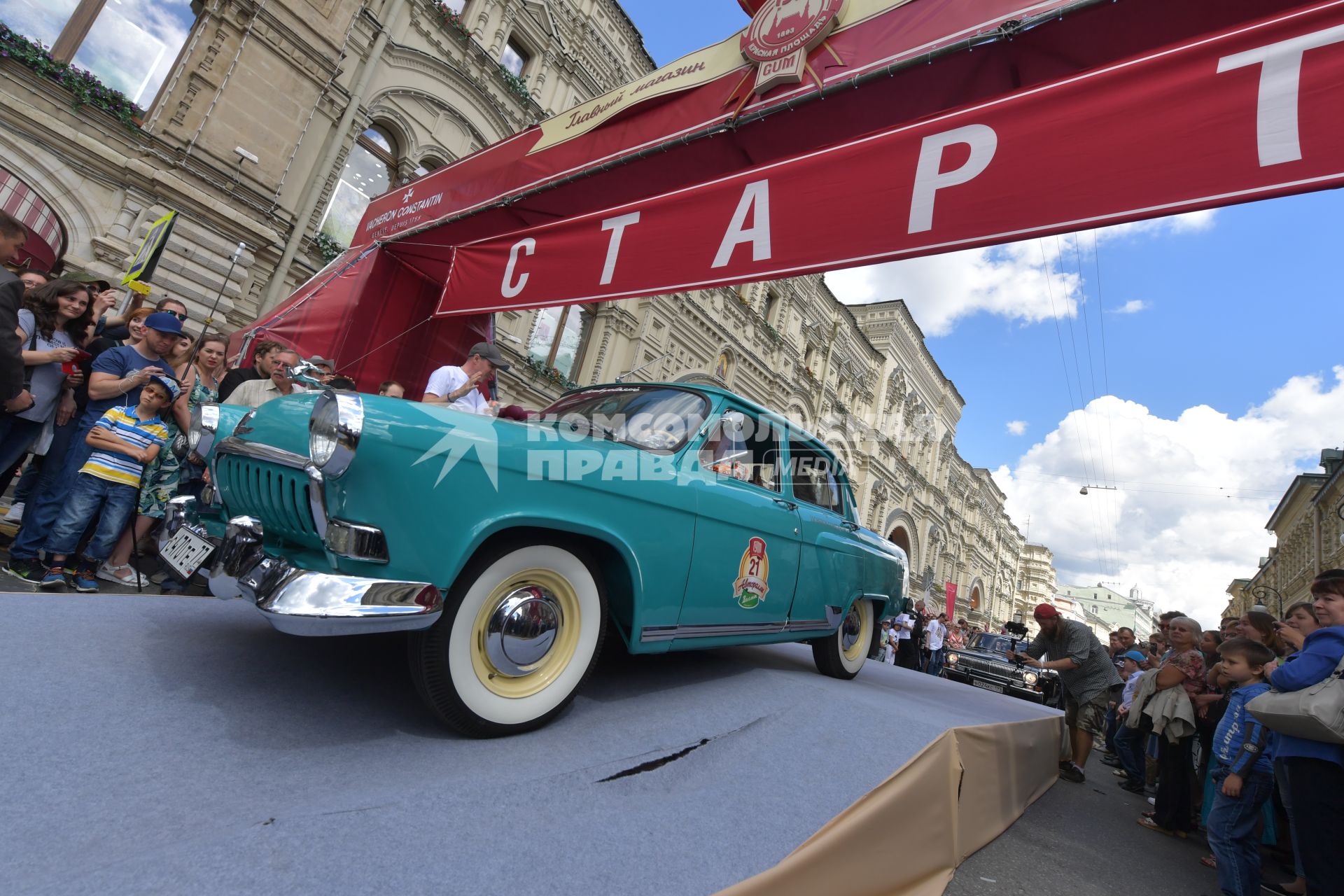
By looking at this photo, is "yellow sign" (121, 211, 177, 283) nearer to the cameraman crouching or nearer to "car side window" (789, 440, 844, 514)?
"car side window" (789, 440, 844, 514)

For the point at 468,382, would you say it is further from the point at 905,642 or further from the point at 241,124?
the point at 905,642

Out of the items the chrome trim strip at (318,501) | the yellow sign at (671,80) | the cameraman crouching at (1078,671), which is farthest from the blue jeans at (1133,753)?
the chrome trim strip at (318,501)

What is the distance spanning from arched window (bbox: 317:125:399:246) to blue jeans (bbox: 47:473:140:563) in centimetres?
897

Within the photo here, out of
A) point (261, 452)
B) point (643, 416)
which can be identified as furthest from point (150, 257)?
point (643, 416)

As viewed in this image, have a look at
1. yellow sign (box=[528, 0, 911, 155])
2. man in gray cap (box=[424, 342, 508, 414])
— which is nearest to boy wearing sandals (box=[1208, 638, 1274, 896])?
yellow sign (box=[528, 0, 911, 155])

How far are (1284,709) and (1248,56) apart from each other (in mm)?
2440

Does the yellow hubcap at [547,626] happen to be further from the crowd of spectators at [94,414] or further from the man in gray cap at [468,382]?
the man in gray cap at [468,382]

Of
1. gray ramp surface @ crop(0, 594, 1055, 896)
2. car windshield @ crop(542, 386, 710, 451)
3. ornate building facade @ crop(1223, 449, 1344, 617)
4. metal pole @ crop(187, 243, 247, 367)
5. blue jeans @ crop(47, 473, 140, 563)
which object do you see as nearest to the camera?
gray ramp surface @ crop(0, 594, 1055, 896)

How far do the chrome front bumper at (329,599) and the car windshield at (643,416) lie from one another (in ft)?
3.69

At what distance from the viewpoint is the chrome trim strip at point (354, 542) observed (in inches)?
63.8

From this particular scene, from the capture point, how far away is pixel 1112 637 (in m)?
9.00

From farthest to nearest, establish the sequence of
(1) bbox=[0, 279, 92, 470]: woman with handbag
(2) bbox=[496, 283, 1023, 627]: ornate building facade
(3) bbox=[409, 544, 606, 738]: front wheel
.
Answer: (2) bbox=[496, 283, 1023, 627]: ornate building facade → (1) bbox=[0, 279, 92, 470]: woman with handbag → (3) bbox=[409, 544, 606, 738]: front wheel

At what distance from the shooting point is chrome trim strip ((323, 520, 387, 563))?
5.32 ft

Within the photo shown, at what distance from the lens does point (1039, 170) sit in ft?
6.96
